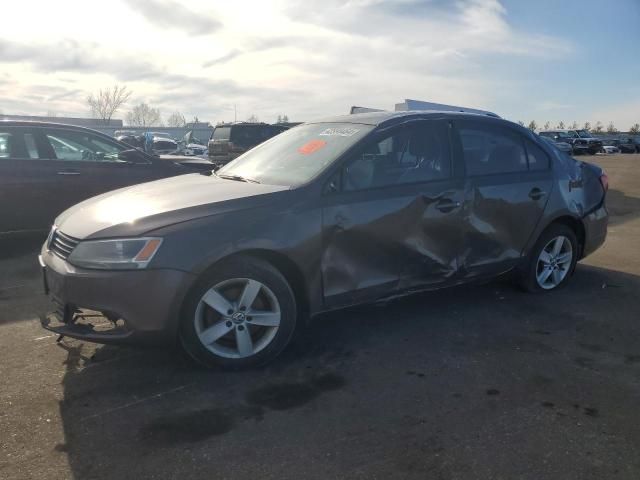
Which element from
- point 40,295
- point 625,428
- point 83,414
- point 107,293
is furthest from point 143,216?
point 625,428

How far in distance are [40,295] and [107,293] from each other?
224 cm

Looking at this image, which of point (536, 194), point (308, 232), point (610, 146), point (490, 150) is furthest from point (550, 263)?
point (610, 146)

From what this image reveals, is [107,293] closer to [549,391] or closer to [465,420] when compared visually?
[465,420]

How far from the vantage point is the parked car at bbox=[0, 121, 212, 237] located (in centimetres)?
666

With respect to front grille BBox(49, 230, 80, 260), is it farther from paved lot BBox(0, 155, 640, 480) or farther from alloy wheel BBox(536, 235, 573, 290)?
alloy wheel BBox(536, 235, 573, 290)

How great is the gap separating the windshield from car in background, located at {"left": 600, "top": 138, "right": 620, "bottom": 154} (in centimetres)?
4646

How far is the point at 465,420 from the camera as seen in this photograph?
9.59ft

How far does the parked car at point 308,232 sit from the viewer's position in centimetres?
320

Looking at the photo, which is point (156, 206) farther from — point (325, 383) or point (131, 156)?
point (131, 156)

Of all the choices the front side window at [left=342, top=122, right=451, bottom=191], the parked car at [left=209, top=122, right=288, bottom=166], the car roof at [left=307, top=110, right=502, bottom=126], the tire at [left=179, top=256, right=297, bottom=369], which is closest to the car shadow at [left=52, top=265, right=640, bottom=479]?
the tire at [left=179, top=256, right=297, bottom=369]

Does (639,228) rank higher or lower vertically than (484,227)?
lower

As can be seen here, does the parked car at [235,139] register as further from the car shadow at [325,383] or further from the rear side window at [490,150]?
the car shadow at [325,383]

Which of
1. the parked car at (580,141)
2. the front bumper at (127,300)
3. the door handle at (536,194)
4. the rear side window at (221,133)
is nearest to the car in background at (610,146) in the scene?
the parked car at (580,141)

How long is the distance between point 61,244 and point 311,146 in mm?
1850
